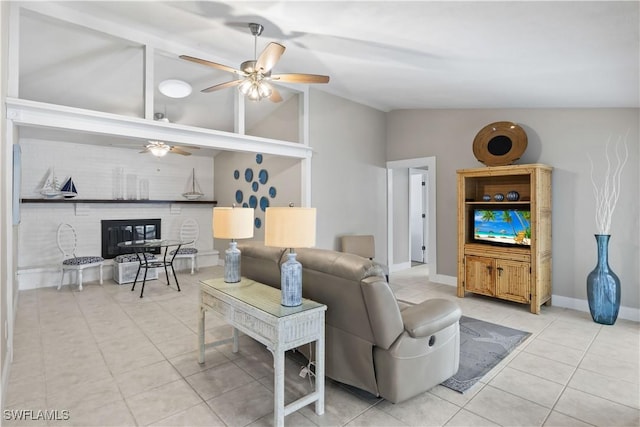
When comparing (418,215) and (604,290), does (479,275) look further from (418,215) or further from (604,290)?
(418,215)

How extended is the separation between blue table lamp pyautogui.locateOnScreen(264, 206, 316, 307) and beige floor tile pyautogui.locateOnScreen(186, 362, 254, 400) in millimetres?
869

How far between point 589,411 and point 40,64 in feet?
20.0

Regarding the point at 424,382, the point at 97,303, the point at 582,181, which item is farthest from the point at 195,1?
the point at 582,181

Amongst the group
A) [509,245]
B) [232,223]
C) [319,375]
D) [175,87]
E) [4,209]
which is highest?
[175,87]

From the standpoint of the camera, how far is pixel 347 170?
5496 mm

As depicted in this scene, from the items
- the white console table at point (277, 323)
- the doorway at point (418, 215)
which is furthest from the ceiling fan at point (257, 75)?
the doorway at point (418, 215)

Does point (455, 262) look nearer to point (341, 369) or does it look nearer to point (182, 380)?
point (341, 369)

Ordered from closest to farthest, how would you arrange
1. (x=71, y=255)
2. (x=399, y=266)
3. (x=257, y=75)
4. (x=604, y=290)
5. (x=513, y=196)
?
(x=257, y=75)
(x=604, y=290)
(x=513, y=196)
(x=71, y=255)
(x=399, y=266)

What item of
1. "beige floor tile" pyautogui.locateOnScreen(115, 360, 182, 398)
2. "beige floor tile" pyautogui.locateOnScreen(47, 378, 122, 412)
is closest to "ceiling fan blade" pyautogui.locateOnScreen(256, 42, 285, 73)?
"beige floor tile" pyautogui.locateOnScreen(115, 360, 182, 398)

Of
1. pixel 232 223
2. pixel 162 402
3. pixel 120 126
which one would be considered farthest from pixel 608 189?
pixel 120 126

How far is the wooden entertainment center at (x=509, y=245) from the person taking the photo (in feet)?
12.8

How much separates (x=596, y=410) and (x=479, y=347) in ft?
3.12

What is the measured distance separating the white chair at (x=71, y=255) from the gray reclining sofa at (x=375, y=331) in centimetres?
439

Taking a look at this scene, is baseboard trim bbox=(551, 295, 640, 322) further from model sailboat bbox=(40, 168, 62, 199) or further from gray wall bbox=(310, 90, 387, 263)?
model sailboat bbox=(40, 168, 62, 199)
